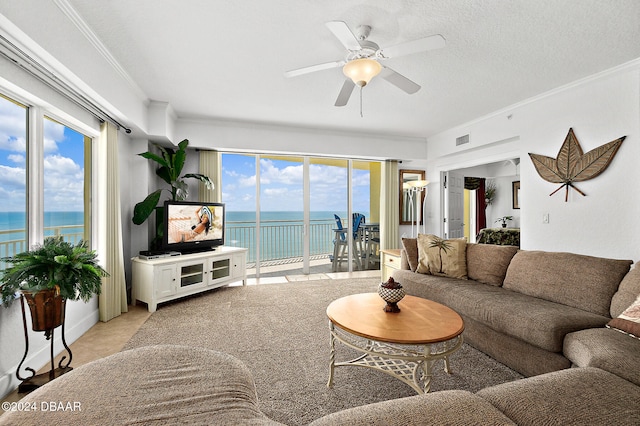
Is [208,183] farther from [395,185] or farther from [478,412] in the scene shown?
[478,412]

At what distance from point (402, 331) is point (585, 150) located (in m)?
3.10

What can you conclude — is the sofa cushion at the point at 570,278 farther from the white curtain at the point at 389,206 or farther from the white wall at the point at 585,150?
the white curtain at the point at 389,206

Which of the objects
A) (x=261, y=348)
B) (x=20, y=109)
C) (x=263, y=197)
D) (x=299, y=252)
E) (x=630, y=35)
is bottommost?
(x=261, y=348)

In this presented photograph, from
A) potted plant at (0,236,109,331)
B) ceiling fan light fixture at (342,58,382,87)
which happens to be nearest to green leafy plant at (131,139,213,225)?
potted plant at (0,236,109,331)

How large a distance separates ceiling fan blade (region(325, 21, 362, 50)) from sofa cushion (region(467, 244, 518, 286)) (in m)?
2.37

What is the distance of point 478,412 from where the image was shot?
975mm

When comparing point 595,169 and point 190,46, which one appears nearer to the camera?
point 190,46

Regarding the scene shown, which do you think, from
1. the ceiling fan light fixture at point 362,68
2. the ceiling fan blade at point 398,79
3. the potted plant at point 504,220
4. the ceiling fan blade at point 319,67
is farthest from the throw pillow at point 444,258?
the potted plant at point 504,220

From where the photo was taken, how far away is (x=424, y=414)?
95 centimetres

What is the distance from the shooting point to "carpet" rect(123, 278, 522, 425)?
1.82 m

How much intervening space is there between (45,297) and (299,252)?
13.0ft

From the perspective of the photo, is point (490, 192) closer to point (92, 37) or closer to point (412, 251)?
point (412, 251)

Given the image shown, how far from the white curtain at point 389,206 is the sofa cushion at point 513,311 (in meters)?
2.82

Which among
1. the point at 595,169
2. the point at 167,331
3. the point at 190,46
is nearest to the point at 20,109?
the point at 190,46
